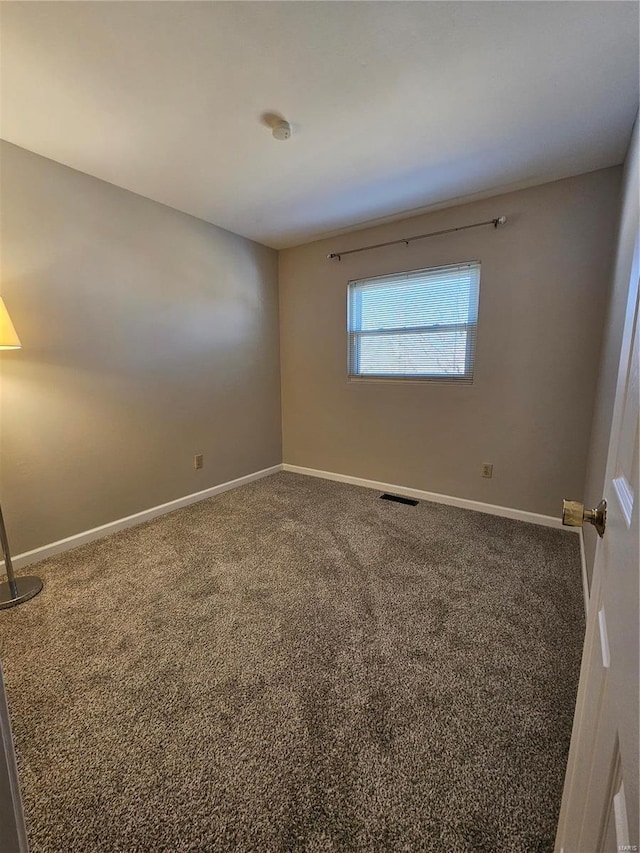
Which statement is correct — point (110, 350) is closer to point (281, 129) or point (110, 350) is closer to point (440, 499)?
point (281, 129)

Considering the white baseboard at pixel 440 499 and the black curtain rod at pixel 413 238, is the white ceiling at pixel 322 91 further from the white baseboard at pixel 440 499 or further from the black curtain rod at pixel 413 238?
the white baseboard at pixel 440 499

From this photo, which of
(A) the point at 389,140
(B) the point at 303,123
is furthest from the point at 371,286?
(B) the point at 303,123

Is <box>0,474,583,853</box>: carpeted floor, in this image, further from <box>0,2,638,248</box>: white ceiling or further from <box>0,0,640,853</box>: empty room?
<box>0,2,638,248</box>: white ceiling

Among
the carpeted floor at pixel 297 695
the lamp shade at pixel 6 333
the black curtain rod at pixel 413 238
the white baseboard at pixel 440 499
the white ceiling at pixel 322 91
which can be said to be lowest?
the carpeted floor at pixel 297 695

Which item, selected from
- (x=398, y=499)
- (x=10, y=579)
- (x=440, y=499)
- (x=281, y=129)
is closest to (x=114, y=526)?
(x=10, y=579)

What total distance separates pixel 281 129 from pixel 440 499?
2848 millimetres

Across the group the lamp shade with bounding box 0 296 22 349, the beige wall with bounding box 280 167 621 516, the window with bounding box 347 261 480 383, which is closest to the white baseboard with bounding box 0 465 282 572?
the beige wall with bounding box 280 167 621 516

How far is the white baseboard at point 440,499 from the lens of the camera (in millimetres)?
2732

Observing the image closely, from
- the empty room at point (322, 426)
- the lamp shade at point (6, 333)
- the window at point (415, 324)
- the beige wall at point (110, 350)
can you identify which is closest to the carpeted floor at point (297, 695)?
the empty room at point (322, 426)

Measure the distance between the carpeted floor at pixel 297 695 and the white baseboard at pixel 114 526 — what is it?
0.30 ft

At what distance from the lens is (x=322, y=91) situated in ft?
5.39

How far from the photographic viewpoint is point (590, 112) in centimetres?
177

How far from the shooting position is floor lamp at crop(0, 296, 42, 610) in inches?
68.7

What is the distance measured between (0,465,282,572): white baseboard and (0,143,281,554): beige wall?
0.05 m
